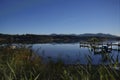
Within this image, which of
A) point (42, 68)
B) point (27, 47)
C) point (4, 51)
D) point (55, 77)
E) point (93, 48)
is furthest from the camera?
point (27, 47)

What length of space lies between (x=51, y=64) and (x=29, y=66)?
685mm

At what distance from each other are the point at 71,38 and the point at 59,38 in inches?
356

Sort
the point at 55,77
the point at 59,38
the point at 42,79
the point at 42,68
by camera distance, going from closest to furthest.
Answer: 1. the point at 42,79
2. the point at 55,77
3. the point at 42,68
4. the point at 59,38

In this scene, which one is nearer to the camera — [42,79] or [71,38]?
[42,79]

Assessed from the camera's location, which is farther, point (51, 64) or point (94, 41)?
point (51, 64)

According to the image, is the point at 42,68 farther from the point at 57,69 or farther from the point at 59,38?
the point at 59,38

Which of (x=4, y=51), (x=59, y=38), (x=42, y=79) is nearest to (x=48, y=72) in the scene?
(x=42, y=79)

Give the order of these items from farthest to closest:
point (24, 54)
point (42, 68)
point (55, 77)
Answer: point (24, 54) < point (42, 68) < point (55, 77)

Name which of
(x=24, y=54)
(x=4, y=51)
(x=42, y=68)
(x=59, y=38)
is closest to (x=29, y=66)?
(x=42, y=68)

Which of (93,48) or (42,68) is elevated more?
(93,48)

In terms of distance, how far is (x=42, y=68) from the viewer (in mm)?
5926

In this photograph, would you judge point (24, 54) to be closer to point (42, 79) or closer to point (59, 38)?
point (42, 79)

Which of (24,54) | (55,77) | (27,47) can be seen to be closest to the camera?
(55,77)

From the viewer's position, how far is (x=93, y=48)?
262 centimetres
